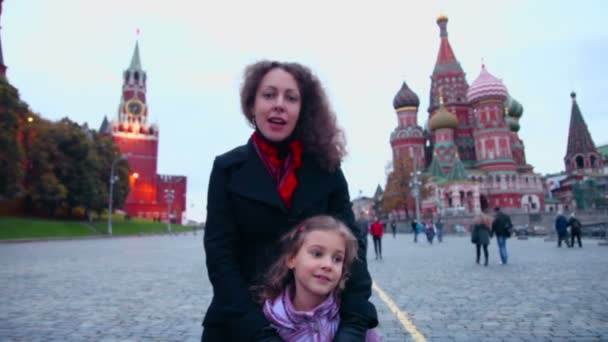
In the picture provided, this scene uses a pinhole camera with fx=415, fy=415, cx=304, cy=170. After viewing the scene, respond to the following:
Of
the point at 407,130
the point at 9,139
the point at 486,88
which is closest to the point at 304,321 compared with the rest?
the point at 9,139

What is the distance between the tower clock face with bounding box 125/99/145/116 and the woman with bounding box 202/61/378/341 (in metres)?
107

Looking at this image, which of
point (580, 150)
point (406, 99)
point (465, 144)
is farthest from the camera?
point (580, 150)

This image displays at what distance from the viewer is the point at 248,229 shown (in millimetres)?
2211

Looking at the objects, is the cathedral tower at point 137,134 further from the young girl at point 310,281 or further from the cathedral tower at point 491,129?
the young girl at point 310,281

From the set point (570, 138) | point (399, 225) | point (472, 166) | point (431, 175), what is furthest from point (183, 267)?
point (570, 138)

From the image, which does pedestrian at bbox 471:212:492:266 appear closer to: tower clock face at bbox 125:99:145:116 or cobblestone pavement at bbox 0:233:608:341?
cobblestone pavement at bbox 0:233:608:341

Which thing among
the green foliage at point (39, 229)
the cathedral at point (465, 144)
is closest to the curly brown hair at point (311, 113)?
the green foliage at point (39, 229)

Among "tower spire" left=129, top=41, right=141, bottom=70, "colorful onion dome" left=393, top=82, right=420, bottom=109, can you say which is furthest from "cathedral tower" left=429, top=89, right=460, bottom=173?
"tower spire" left=129, top=41, right=141, bottom=70

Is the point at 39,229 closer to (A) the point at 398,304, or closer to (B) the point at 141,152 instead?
(A) the point at 398,304

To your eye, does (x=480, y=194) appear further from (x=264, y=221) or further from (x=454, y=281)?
(x=264, y=221)

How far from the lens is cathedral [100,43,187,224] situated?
9075 centimetres

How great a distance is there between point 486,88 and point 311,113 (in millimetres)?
66890

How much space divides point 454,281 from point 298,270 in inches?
297

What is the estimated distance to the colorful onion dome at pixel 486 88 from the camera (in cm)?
6206
